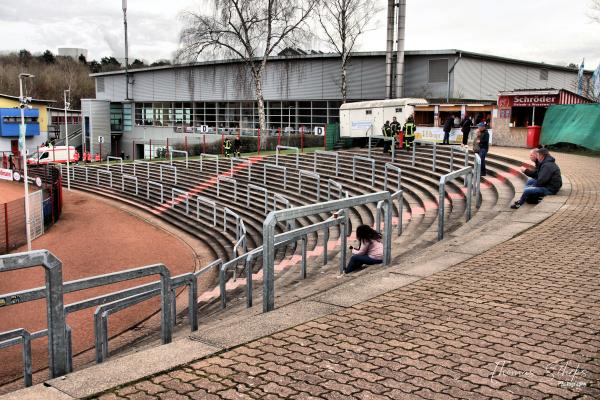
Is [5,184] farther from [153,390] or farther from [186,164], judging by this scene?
[153,390]

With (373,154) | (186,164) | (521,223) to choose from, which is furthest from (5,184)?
(521,223)

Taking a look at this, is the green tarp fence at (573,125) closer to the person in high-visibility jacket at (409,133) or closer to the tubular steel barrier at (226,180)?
the person in high-visibility jacket at (409,133)

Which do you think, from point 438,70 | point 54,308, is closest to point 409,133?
point 438,70

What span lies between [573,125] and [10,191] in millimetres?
27144

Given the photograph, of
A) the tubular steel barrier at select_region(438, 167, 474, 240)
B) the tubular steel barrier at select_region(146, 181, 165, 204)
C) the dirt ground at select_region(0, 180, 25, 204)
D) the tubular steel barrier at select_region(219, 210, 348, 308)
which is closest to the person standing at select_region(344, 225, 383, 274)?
the tubular steel barrier at select_region(219, 210, 348, 308)

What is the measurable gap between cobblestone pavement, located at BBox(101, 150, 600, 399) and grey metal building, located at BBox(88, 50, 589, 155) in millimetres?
32187

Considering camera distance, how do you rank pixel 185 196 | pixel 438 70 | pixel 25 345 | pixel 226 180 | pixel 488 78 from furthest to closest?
1. pixel 488 78
2. pixel 438 70
3. pixel 185 196
4. pixel 226 180
5. pixel 25 345

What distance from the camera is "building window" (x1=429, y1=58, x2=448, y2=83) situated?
128 feet

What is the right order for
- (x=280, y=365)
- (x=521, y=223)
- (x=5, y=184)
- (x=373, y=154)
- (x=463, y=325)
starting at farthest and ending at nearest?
(x=5, y=184) < (x=373, y=154) < (x=521, y=223) < (x=463, y=325) < (x=280, y=365)

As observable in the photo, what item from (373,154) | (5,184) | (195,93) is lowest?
(5,184)

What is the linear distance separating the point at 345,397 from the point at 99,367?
1.87 meters

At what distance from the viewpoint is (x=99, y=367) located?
14.6ft

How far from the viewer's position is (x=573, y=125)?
2286 cm

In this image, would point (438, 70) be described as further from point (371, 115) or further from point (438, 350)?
point (438, 350)
